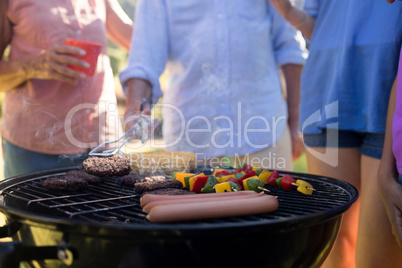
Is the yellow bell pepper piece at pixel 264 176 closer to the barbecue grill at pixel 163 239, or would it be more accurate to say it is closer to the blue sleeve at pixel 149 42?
the barbecue grill at pixel 163 239

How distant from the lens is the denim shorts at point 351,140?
7.33 ft

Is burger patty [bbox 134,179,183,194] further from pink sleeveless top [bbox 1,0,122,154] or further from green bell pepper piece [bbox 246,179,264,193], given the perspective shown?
pink sleeveless top [bbox 1,0,122,154]

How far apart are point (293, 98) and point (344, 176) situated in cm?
115

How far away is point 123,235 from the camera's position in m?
1.25

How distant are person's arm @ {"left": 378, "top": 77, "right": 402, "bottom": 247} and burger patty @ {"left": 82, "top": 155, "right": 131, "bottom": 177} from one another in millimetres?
1322

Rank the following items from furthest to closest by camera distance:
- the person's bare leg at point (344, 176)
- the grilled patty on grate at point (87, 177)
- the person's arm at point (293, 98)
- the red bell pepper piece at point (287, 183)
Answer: the person's arm at point (293, 98)
the person's bare leg at point (344, 176)
the grilled patty on grate at point (87, 177)
the red bell pepper piece at point (287, 183)

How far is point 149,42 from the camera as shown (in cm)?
307

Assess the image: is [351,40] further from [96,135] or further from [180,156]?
[96,135]

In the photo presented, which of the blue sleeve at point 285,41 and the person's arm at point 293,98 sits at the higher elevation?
the blue sleeve at point 285,41

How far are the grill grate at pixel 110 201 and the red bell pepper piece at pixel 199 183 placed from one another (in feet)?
0.94

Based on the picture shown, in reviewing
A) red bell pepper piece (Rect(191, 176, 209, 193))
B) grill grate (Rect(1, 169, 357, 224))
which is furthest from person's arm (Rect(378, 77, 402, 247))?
red bell pepper piece (Rect(191, 176, 209, 193))

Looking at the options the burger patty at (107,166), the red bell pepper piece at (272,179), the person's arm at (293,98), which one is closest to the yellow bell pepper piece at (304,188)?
the red bell pepper piece at (272,179)

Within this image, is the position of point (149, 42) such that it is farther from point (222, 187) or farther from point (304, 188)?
point (304, 188)

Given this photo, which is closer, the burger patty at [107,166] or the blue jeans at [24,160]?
the burger patty at [107,166]
